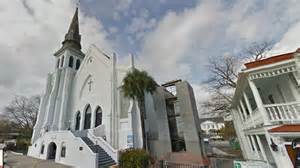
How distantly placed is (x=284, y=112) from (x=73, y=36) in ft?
97.8

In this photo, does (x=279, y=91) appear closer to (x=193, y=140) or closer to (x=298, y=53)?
(x=298, y=53)

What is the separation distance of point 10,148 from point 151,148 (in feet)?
88.5

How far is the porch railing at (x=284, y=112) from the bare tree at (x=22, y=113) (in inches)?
1591

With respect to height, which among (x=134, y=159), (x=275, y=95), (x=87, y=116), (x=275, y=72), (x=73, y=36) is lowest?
(x=134, y=159)

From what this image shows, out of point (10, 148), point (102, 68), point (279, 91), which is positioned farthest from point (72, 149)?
point (10, 148)

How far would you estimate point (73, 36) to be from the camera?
26734 mm

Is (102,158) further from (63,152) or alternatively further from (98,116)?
(98,116)

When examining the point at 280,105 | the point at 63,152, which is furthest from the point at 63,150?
the point at 280,105

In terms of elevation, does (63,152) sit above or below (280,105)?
below

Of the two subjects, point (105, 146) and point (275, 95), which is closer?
point (275, 95)

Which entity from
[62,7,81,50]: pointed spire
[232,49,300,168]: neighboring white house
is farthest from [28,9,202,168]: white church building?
[232,49,300,168]: neighboring white house

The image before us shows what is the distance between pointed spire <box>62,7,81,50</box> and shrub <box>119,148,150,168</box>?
879 inches

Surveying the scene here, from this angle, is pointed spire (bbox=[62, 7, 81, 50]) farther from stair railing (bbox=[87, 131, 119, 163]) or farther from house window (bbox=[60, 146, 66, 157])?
house window (bbox=[60, 146, 66, 157])

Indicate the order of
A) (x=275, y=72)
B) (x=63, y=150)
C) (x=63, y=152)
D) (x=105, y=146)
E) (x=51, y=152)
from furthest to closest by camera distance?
(x=51, y=152)
(x=63, y=150)
(x=63, y=152)
(x=105, y=146)
(x=275, y=72)
